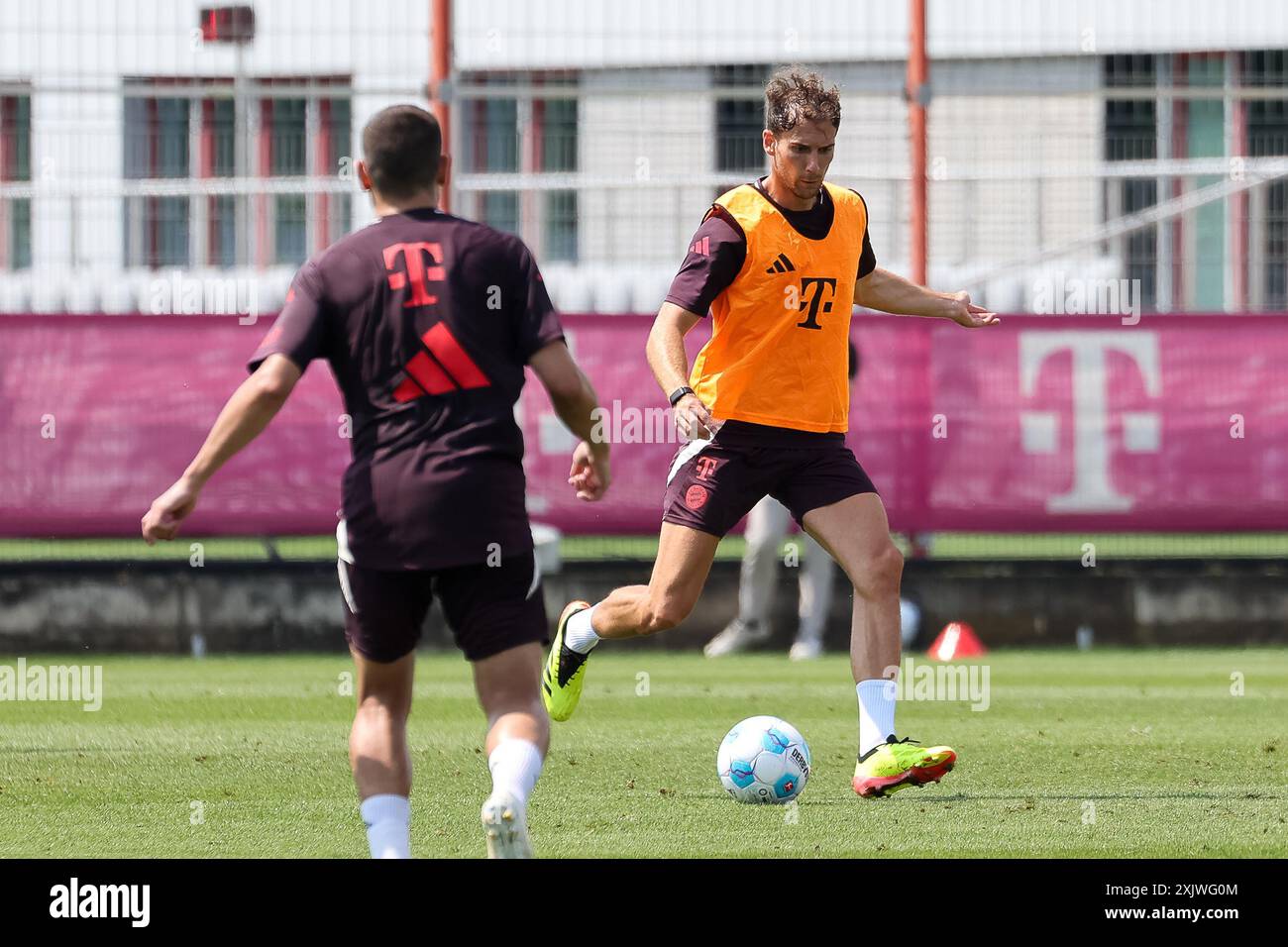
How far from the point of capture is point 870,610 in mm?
7359

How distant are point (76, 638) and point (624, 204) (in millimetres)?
4393

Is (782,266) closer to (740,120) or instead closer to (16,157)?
(740,120)

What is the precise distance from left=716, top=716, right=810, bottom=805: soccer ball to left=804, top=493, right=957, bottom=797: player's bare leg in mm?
209

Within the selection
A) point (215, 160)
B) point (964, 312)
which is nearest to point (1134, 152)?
point (215, 160)

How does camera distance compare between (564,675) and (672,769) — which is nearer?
(672,769)

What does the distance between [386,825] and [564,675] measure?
326 cm

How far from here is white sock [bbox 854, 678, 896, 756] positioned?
7184 millimetres

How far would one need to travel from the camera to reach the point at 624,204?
547 inches

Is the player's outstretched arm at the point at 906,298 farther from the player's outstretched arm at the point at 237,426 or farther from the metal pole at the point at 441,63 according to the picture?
the metal pole at the point at 441,63

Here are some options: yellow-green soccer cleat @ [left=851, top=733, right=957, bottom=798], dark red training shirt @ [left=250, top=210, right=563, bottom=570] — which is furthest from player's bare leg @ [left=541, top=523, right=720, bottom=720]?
dark red training shirt @ [left=250, top=210, right=563, bottom=570]

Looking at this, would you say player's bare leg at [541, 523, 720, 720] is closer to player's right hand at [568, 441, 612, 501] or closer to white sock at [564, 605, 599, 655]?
white sock at [564, 605, 599, 655]

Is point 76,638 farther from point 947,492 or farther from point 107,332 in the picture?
point 947,492

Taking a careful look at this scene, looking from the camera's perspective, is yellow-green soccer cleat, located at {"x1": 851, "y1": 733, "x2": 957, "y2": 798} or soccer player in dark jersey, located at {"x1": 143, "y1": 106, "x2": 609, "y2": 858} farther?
yellow-green soccer cleat, located at {"x1": 851, "y1": 733, "x2": 957, "y2": 798}

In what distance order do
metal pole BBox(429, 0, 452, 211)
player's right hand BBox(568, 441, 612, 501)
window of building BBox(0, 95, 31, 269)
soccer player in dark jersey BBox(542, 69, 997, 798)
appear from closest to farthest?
1. player's right hand BBox(568, 441, 612, 501)
2. soccer player in dark jersey BBox(542, 69, 997, 798)
3. metal pole BBox(429, 0, 452, 211)
4. window of building BBox(0, 95, 31, 269)
